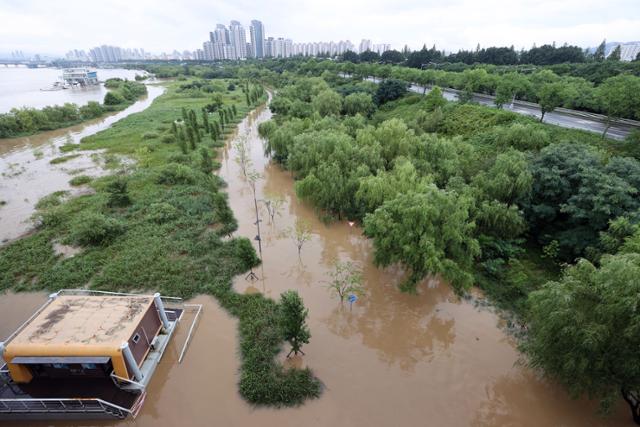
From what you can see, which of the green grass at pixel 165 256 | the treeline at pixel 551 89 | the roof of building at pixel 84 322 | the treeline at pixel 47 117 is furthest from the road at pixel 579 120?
the treeline at pixel 47 117

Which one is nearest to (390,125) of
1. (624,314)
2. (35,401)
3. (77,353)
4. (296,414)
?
(624,314)

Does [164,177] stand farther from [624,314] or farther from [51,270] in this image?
[624,314]

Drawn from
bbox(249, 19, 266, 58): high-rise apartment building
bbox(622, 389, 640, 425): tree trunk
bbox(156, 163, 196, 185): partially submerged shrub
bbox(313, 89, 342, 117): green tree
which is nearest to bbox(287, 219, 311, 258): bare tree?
bbox(156, 163, 196, 185): partially submerged shrub

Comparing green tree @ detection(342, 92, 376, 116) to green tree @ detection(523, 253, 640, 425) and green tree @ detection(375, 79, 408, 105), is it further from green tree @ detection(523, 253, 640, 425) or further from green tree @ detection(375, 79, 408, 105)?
green tree @ detection(523, 253, 640, 425)

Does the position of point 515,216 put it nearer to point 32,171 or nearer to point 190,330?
point 190,330

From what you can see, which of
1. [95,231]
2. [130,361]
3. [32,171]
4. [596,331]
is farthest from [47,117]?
[596,331]

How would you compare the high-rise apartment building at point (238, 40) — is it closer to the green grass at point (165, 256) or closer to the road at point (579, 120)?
the road at point (579, 120)

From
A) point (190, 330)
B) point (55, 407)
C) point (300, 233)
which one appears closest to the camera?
point (55, 407)
